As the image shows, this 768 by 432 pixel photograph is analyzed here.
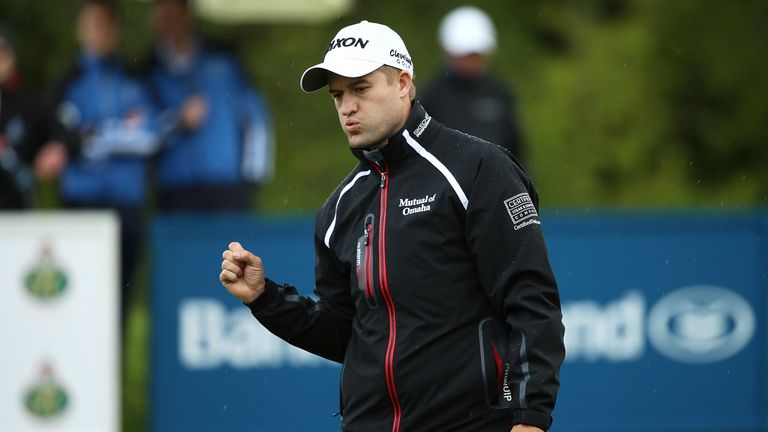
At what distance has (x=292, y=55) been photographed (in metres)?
18.5

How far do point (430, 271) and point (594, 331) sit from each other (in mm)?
4561

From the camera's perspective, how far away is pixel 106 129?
1080 centimetres

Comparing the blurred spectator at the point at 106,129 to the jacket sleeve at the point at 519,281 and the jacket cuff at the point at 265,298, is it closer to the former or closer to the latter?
the jacket cuff at the point at 265,298

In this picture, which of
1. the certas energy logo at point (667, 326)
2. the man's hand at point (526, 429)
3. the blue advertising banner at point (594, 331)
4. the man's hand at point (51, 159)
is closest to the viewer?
the man's hand at point (526, 429)

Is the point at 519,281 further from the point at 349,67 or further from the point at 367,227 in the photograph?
the point at 349,67

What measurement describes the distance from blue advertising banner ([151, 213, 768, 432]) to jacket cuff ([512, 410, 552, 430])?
4.43 m

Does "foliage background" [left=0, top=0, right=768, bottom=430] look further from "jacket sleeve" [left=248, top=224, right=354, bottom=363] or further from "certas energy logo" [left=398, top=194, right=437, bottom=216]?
"certas energy logo" [left=398, top=194, right=437, bottom=216]

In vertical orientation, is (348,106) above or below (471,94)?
below

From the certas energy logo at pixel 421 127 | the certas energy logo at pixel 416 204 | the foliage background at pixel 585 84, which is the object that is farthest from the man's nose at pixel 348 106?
the foliage background at pixel 585 84

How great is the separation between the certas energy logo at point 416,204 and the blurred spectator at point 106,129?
627 cm

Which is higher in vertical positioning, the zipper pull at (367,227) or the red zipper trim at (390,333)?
the zipper pull at (367,227)

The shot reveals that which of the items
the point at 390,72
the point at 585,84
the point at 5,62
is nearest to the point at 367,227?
the point at 390,72

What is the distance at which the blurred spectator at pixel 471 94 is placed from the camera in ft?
35.2

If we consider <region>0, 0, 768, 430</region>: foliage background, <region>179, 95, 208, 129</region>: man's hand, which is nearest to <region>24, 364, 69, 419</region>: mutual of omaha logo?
<region>179, 95, 208, 129</region>: man's hand
